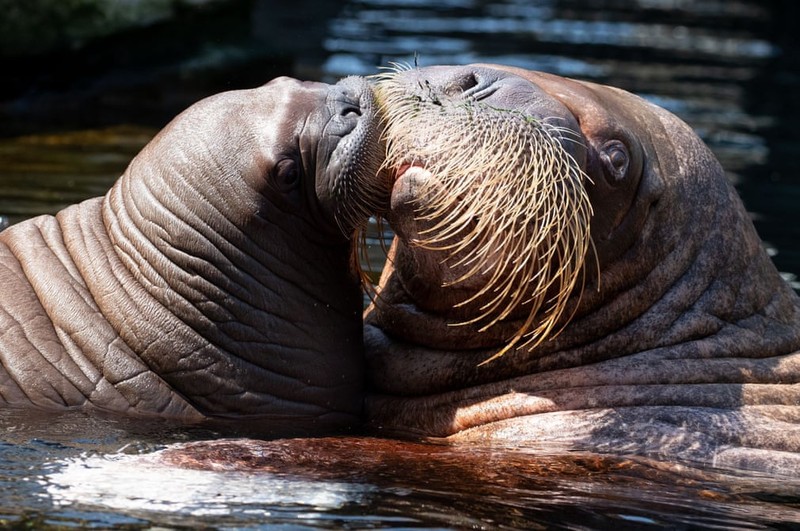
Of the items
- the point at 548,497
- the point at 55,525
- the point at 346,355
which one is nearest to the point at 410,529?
the point at 548,497

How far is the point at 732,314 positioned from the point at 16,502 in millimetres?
3741

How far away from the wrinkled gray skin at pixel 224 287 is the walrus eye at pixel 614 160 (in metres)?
1.14

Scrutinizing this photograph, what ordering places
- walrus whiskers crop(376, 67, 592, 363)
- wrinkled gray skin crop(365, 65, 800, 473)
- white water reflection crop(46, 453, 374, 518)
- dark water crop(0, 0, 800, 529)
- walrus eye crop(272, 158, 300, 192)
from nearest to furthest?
white water reflection crop(46, 453, 374, 518)
dark water crop(0, 0, 800, 529)
walrus whiskers crop(376, 67, 592, 363)
wrinkled gray skin crop(365, 65, 800, 473)
walrus eye crop(272, 158, 300, 192)

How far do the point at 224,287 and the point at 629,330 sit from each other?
2107mm

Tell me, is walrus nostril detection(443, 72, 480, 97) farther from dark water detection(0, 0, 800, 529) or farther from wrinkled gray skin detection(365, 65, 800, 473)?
dark water detection(0, 0, 800, 529)

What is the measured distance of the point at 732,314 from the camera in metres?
7.06

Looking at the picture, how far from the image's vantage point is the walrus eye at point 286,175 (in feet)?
23.0

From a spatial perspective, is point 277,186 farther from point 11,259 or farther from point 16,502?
point 16,502

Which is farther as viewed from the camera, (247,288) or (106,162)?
(106,162)

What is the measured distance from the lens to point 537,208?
20.5 ft

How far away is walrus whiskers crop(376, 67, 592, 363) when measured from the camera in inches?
249

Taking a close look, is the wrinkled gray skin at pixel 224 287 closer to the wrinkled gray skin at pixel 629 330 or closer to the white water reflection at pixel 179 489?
the wrinkled gray skin at pixel 629 330

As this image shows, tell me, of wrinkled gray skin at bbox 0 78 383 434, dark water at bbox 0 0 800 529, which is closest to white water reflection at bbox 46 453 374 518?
dark water at bbox 0 0 800 529

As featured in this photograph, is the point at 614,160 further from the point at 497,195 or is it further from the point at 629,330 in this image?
the point at 629,330
